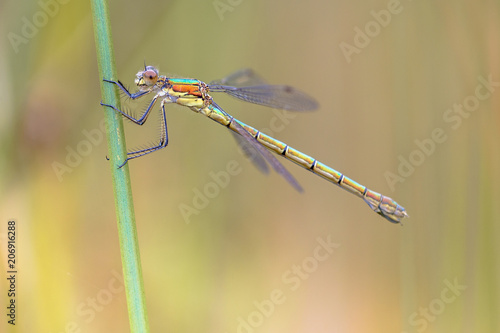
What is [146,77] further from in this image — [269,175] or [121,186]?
[121,186]

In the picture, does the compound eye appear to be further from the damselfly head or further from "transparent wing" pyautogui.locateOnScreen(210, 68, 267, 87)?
"transparent wing" pyautogui.locateOnScreen(210, 68, 267, 87)

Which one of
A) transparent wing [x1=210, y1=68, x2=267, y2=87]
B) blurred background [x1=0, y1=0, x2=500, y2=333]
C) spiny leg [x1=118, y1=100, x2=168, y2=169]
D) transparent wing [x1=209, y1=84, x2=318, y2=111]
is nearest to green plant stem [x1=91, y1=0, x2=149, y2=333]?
spiny leg [x1=118, y1=100, x2=168, y2=169]

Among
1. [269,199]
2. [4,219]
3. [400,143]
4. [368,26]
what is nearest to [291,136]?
[269,199]

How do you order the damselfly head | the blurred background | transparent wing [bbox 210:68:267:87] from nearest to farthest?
the blurred background < the damselfly head < transparent wing [bbox 210:68:267:87]

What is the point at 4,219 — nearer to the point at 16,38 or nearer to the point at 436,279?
the point at 16,38

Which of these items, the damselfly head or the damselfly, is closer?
the damselfly head

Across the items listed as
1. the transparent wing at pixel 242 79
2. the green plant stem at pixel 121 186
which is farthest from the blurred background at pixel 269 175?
the green plant stem at pixel 121 186
